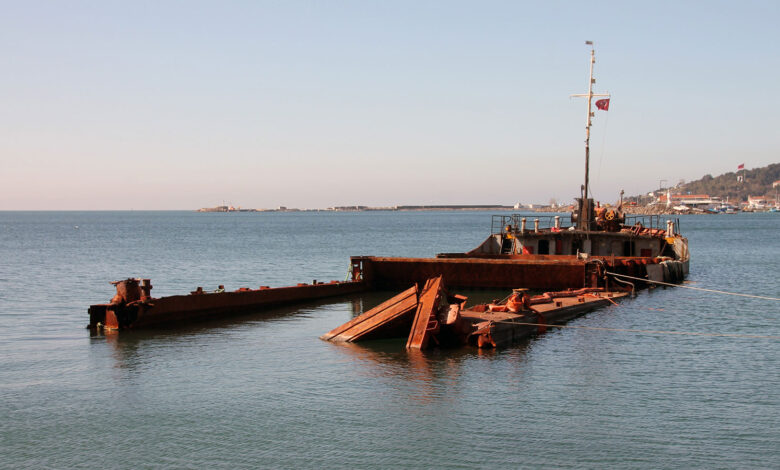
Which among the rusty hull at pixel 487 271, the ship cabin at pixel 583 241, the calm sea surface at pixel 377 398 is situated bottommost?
the calm sea surface at pixel 377 398

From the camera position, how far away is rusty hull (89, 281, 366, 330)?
79.2 ft

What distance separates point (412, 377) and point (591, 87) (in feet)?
99.5

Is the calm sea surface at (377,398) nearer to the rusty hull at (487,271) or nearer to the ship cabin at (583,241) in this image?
the rusty hull at (487,271)

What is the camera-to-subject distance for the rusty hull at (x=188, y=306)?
24.1 m

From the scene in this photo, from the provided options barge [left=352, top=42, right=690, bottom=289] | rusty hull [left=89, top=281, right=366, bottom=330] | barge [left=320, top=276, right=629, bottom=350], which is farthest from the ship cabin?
barge [left=320, top=276, right=629, bottom=350]

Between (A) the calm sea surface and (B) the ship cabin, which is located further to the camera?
(B) the ship cabin

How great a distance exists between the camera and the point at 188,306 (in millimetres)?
26016

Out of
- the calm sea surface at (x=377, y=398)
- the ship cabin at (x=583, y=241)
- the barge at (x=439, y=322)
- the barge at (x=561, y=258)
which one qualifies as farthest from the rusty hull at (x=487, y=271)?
the barge at (x=439, y=322)

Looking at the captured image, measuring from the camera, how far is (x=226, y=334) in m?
24.3

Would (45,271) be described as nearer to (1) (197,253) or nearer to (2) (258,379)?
(1) (197,253)

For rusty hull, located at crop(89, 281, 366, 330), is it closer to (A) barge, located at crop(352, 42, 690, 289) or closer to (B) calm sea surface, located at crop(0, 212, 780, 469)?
(B) calm sea surface, located at crop(0, 212, 780, 469)

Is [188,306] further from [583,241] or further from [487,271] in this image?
[583,241]

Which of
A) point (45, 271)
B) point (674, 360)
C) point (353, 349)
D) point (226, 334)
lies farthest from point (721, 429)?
point (45, 271)

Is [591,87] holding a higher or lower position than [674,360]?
higher
